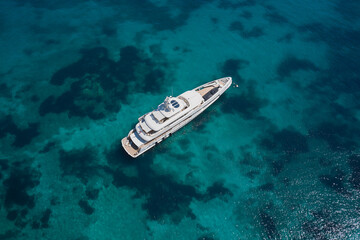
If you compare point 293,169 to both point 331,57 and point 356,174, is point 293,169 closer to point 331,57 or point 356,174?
point 356,174

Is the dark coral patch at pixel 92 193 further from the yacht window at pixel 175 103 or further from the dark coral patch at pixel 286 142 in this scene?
the dark coral patch at pixel 286 142

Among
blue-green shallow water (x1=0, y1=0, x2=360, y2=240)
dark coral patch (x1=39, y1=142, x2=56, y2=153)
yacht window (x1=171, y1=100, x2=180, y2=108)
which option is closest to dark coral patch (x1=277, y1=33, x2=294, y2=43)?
blue-green shallow water (x1=0, y1=0, x2=360, y2=240)

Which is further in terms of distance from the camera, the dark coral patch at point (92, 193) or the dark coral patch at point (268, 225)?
the dark coral patch at point (92, 193)

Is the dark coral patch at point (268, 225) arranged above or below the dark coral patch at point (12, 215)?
above

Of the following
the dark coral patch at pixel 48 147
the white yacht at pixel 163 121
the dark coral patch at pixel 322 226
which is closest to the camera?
the dark coral patch at pixel 322 226

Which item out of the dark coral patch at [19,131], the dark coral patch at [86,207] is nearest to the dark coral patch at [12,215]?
the dark coral patch at [86,207]

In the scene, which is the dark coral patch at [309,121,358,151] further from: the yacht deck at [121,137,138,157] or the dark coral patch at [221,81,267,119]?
the yacht deck at [121,137,138,157]
